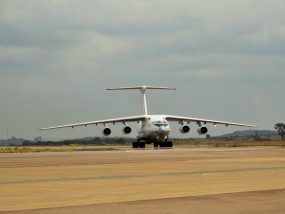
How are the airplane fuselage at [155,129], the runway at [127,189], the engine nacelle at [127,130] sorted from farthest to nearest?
the engine nacelle at [127,130] < the airplane fuselage at [155,129] < the runway at [127,189]

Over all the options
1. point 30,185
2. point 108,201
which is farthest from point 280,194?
point 30,185

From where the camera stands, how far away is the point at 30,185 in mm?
16469

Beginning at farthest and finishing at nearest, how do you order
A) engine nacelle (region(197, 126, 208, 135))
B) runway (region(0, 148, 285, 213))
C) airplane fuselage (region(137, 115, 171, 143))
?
1. engine nacelle (region(197, 126, 208, 135))
2. airplane fuselage (region(137, 115, 171, 143))
3. runway (region(0, 148, 285, 213))

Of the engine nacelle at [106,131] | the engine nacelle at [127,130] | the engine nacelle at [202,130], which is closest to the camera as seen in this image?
the engine nacelle at [106,131]

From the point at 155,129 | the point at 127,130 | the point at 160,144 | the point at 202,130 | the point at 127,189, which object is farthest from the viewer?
the point at 202,130

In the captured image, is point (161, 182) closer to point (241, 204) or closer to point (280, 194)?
point (280, 194)

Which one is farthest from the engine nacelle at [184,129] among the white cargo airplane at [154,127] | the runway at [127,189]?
the runway at [127,189]

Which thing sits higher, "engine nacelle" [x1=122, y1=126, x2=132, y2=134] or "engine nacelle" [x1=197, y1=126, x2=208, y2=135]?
"engine nacelle" [x1=122, y1=126, x2=132, y2=134]

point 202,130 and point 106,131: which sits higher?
point 106,131

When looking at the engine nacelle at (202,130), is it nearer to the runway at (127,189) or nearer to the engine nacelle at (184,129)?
the engine nacelle at (184,129)

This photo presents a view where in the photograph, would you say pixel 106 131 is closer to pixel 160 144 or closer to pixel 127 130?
pixel 127 130

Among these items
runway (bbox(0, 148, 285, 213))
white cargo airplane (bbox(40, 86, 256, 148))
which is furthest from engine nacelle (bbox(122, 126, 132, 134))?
runway (bbox(0, 148, 285, 213))

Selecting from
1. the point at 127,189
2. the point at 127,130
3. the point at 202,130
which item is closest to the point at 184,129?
the point at 202,130

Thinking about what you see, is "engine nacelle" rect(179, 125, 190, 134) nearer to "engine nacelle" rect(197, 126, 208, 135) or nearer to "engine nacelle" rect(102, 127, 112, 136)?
"engine nacelle" rect(197, 126, 208, 135)
